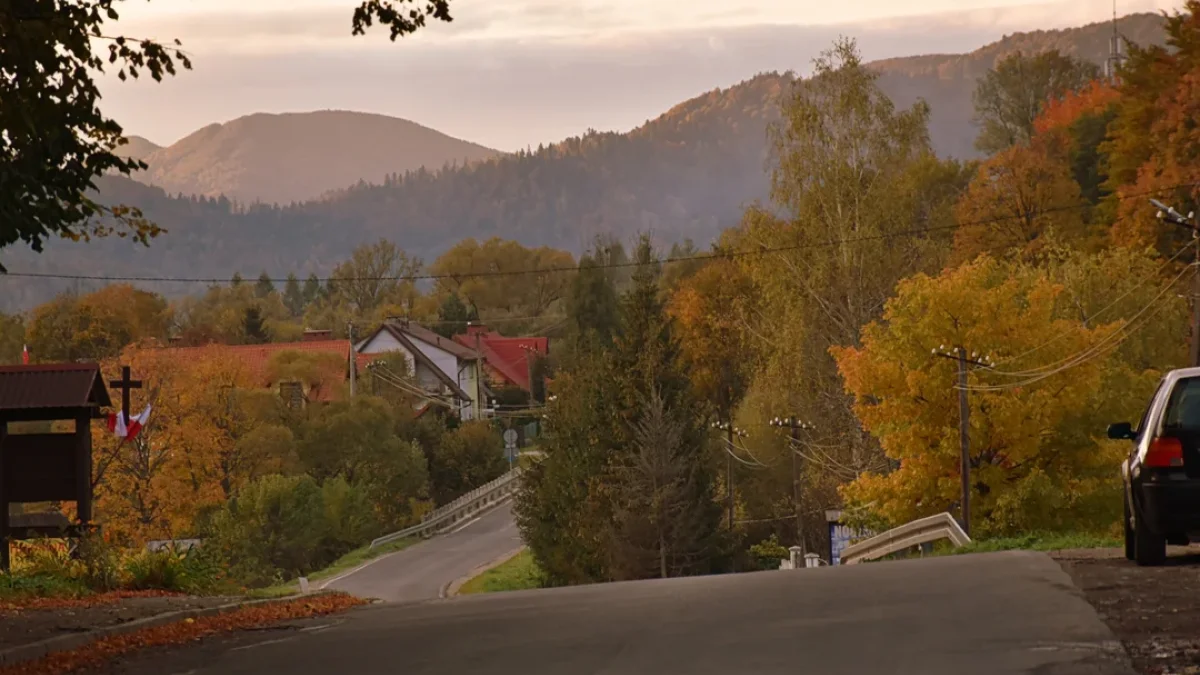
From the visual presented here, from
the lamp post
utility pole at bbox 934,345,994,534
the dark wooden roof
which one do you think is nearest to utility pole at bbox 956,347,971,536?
utility pole at bbox 934,345,994,534

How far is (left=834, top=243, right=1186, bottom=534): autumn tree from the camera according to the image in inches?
1793

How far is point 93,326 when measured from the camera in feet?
367

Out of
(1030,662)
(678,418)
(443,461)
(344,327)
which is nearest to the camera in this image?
(1030,662)

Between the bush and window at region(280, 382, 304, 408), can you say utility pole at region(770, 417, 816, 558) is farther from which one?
window at region(280, 382, 304, 408)

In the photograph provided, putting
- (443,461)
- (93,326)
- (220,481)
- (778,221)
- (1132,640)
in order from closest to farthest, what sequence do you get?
(1132,640) < (778,221) < (220,481) < (443,461) < (93,326)

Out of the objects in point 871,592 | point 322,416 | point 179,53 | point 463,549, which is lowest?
point 463,549

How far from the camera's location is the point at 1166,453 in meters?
15.2

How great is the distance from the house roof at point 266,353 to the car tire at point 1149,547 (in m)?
71.2

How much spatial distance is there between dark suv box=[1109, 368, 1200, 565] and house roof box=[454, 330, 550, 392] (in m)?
126

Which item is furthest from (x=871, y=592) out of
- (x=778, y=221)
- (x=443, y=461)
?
(x=443, y=461)

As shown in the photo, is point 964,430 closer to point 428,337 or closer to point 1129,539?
point 1129,539

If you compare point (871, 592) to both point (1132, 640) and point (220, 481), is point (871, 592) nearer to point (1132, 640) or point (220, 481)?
point (1132, 640)

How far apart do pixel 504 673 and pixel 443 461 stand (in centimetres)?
9146

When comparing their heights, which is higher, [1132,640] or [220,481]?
[1132,640]
